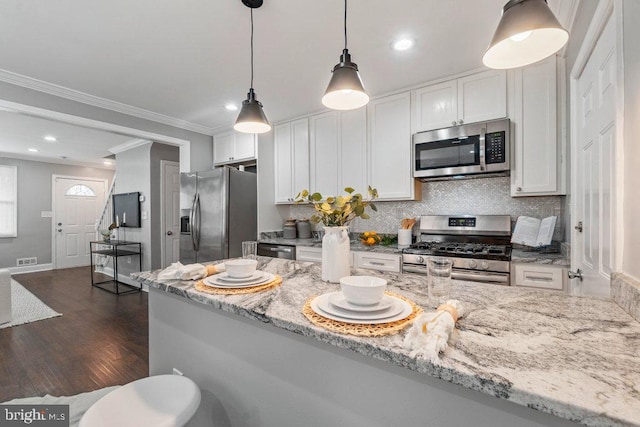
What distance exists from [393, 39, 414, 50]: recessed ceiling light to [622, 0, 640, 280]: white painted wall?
130 cm

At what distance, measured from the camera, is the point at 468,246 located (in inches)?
106

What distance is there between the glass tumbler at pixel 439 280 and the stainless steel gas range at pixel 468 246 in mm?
1547

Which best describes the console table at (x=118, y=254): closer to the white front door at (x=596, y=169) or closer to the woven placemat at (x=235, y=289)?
the woven placemat at (x=235, y=289)

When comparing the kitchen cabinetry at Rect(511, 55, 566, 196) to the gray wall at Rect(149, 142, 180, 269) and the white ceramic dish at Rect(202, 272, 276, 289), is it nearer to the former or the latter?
the white ceramic dish at Rect(202, 272, 276, 289)

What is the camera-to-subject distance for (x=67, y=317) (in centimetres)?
360

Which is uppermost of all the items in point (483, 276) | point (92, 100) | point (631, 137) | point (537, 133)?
point (92, 100)

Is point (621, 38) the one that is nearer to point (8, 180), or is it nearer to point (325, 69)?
point (325, 69)

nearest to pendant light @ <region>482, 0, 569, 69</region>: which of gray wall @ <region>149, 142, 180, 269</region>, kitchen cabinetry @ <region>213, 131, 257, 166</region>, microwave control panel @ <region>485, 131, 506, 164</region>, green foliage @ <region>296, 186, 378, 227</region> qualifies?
green foliage @ <region>296, 186, 378, 227</region>

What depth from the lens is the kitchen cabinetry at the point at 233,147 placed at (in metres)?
4.12

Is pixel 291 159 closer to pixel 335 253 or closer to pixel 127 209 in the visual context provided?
pixel 335 253

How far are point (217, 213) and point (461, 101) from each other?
298 cm

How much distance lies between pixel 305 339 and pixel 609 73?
1786 mm

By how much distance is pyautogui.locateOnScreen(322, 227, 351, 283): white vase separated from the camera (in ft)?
4.36

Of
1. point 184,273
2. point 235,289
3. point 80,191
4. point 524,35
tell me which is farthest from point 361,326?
point 80,191
